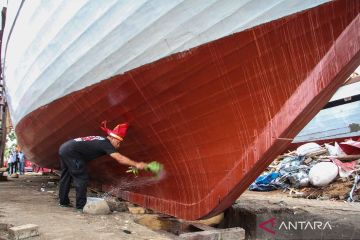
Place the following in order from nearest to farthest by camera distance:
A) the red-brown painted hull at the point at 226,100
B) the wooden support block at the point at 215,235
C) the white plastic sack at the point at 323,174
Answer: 1. the red-brown painted hull at the point at 226,100
2. the wooden support block at the point at 215,235
3. the white plastic sack at the point at 323,174

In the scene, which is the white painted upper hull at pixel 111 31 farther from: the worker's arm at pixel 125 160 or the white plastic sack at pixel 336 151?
the white plastic sack at pixel 336 151

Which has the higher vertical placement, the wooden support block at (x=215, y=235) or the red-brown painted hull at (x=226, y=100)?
the red-brown painted hull at (x=226, y=100)

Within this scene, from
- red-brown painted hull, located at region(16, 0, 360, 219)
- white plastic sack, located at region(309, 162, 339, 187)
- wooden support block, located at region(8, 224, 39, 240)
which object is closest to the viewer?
→ wooden support block, located at region(8, 224, 39, 240)

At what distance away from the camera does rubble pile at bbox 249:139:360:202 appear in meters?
5.34

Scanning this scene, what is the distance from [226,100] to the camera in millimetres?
2773

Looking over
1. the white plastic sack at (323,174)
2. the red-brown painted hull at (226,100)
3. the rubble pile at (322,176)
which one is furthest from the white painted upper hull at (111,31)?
the white plastic sack at (323,174)

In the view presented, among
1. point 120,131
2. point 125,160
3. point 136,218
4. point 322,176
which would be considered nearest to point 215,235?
point 136,218

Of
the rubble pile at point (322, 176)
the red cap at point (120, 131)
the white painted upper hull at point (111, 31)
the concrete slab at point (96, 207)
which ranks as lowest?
the concrete slab at point (96, 207)

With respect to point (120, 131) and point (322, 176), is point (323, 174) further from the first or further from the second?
point (120, 131)

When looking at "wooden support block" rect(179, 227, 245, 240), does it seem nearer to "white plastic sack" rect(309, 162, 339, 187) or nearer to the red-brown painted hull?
the red-brown painted hull

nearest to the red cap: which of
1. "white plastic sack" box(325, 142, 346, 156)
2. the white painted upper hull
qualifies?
the white painted upper hull

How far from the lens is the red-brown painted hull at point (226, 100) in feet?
8.11

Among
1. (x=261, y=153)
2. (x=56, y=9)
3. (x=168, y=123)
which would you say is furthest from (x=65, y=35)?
(x=261, y=153)

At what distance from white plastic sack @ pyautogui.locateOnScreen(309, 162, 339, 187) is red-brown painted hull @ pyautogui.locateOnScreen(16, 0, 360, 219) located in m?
3.08
